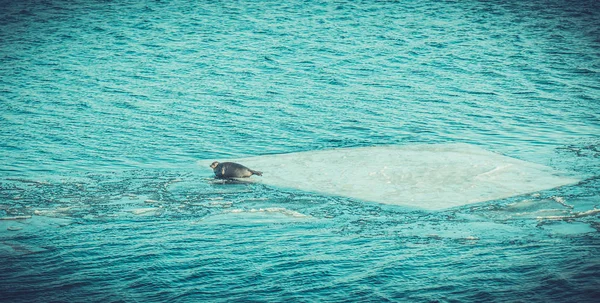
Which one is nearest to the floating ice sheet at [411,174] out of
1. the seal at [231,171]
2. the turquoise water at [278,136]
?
the seal at [231,171]

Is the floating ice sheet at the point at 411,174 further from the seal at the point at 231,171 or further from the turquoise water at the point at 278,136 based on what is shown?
the turquoise water at the point at 278,136

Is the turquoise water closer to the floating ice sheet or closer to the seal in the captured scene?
the seal

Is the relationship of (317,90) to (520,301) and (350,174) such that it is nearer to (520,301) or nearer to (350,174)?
(350,174)

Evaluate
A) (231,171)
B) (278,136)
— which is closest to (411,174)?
(231,171)

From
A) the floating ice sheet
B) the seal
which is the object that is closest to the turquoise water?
the seal

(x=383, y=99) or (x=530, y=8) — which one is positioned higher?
(x=530, y=8)

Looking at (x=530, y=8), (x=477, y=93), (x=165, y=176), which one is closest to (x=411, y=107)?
(x=477, y=93)
